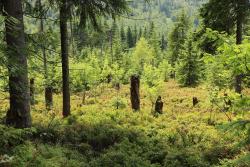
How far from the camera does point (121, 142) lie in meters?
11.0

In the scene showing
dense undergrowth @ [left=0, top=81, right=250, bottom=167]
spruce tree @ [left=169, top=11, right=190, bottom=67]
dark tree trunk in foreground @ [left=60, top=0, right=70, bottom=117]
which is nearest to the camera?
dense undergrowth @ [left=0, top=81, right=250, bottom=167]

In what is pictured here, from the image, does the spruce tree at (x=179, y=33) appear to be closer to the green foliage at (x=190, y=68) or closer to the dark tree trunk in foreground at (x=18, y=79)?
the green foliage at (x=190, y=68)

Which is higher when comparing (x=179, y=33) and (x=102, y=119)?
(x=179, y=33)

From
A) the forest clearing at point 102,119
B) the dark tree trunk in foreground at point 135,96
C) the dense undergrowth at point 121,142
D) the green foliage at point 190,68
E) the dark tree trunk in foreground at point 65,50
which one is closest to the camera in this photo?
the forest clearing at point 102,119

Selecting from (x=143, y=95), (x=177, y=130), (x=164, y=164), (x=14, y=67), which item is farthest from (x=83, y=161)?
(x=143, y=95)

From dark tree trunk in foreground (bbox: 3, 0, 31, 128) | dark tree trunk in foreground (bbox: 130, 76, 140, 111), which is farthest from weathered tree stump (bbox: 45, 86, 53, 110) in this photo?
dark tree trunk in foreground (bbox: 3, 0, 31, 128)

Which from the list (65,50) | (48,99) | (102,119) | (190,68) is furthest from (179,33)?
(102,119)

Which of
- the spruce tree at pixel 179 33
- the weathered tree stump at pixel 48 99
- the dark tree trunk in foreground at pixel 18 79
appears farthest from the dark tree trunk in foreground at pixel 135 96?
the spruce tree at pixel 179 33

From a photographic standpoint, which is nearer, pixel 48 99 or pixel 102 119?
pixel 102 119

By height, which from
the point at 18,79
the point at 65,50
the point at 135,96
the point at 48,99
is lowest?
the point at 48,99

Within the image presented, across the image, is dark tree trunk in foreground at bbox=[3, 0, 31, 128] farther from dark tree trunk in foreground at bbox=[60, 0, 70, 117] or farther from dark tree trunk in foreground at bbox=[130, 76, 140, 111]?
dark tree trunk in foreground at bbox=[130, 76, 140, 111]

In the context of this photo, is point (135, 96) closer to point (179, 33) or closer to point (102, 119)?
point (102, 119)

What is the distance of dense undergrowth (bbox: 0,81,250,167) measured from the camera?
831 centimetres

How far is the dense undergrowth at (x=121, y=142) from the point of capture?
831 cm
